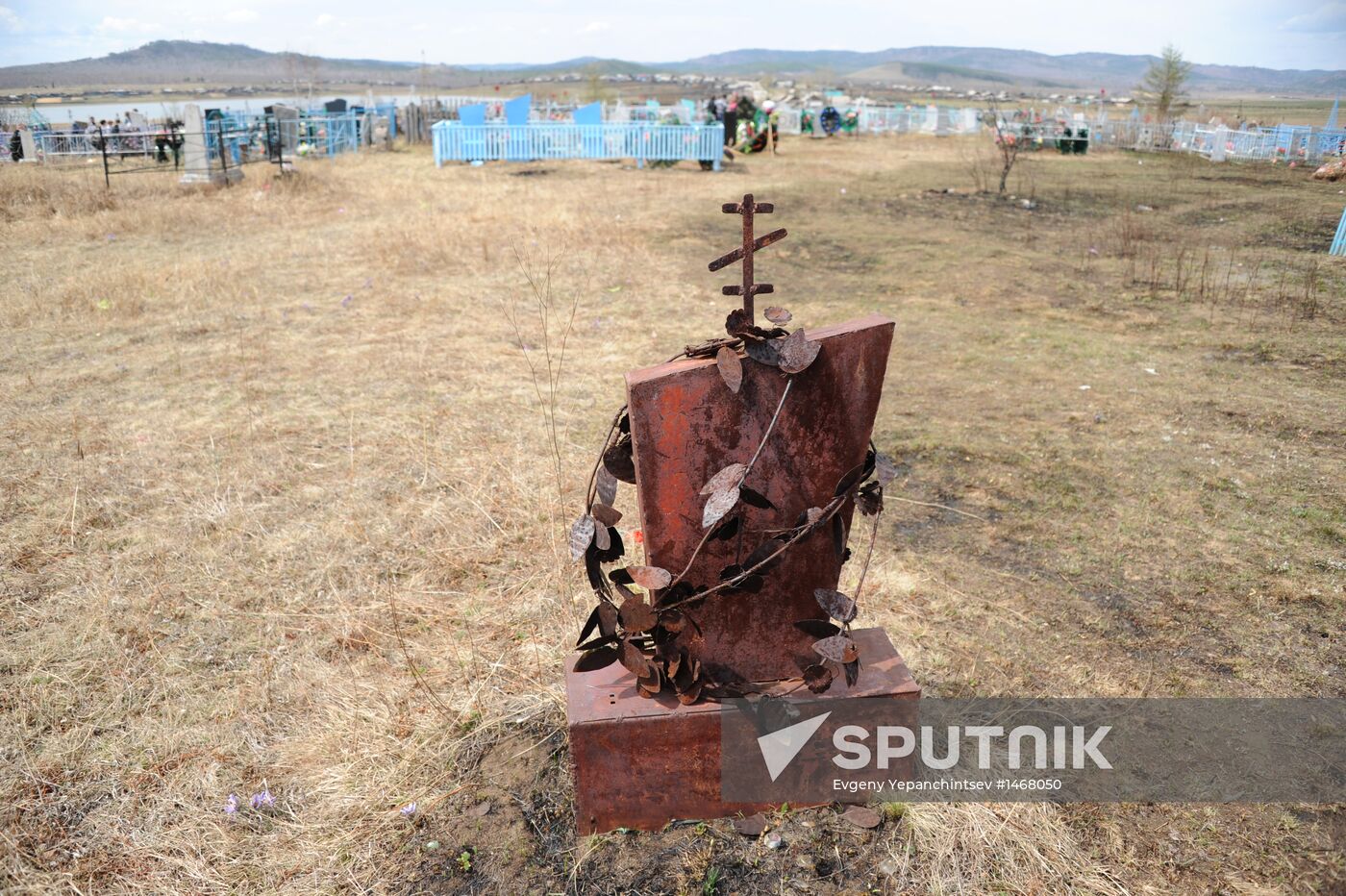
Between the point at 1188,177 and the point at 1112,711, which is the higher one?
the point at 1188,177

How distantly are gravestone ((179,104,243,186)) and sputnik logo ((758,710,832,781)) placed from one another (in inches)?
614

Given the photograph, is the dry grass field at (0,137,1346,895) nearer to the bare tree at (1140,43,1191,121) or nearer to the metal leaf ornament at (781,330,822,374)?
the metal leaf ornament at (781,330,822,374)

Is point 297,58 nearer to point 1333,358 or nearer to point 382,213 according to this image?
point 382,213

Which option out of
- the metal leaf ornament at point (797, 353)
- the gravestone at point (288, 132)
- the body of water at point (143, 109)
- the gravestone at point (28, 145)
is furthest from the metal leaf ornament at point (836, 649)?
the gravestone at point (28, 145)

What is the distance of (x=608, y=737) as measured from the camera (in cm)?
217

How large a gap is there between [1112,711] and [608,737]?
5.71ft

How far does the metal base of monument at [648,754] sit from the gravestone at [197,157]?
50.5 feet

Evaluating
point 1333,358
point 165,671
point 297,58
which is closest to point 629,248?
point 1333,358

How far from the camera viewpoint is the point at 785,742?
2244mm

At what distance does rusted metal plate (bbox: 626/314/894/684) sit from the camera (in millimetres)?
2029

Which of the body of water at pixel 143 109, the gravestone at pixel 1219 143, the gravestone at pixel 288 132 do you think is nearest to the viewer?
the gravestone at pixel 288 132

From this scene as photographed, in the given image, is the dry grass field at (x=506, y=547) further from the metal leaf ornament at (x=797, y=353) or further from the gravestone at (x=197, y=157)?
the gravestone at (x=197, y=157)

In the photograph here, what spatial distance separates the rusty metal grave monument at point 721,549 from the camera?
203 centimetres

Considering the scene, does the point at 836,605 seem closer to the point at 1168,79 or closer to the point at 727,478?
the point at 727,478
